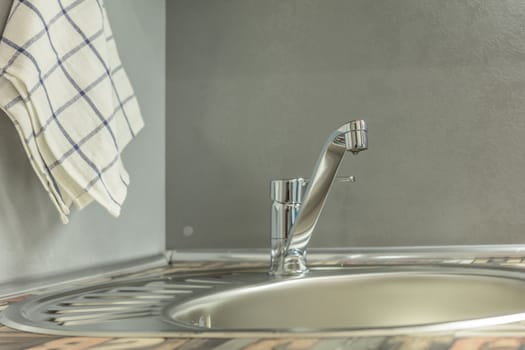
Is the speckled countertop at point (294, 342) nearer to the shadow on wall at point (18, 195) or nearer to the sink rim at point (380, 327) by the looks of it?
the sink rim at point (380, 327)

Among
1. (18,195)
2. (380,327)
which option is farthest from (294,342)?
(18,195)

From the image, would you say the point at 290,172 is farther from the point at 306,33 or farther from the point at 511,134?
the point at 511,134

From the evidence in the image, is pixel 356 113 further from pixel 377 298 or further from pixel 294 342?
pixel 294 342

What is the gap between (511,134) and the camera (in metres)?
1.27

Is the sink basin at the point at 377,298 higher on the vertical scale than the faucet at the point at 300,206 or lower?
lower

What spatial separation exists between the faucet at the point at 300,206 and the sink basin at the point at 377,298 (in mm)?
56

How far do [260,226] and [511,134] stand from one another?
1.66 ft

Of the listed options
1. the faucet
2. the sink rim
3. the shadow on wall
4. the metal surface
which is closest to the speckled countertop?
the sink rim

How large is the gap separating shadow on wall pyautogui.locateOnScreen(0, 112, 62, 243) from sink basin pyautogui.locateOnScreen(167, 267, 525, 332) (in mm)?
284

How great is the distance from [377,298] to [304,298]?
0.13 m

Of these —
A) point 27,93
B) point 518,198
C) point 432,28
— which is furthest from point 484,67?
point 27,93

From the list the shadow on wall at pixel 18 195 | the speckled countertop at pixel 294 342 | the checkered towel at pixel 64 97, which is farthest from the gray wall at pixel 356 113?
the speckled countertop at pixel 294 342

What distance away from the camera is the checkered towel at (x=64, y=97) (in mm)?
824

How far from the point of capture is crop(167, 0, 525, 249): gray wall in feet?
4.20
